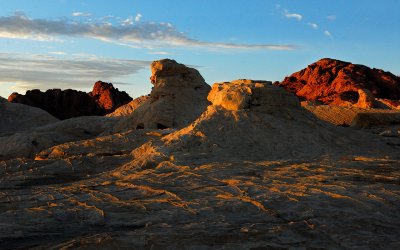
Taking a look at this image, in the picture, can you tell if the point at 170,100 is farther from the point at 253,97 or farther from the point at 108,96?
the point at 108,96

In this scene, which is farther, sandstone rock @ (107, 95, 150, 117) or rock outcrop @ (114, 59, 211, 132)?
sandstone rock @ (107, 95, 150, 117)

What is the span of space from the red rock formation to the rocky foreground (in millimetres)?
25103

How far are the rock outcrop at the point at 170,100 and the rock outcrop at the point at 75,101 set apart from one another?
26.9 meters

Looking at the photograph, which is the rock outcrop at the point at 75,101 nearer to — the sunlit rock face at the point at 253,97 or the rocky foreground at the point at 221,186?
the rocky foreground at the point at 221,186

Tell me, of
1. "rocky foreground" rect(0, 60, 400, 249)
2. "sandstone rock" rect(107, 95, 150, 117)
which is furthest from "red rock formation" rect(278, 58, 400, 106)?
"rocky foreground" rect(0, 60, 400, 249)

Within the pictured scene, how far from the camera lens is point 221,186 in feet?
23.6

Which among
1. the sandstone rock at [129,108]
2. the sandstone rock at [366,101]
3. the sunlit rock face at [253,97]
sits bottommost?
the sandstone rock at [129,108]

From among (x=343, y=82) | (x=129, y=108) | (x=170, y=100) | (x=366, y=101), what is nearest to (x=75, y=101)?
(x=129, y=108)

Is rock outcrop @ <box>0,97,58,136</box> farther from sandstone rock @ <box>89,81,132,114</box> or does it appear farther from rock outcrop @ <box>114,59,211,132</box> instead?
sandstone rock @ <box>89,81,132,114</box>

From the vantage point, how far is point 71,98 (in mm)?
49844

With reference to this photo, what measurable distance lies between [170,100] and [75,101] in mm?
32004

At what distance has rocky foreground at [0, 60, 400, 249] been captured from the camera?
473 centimetres

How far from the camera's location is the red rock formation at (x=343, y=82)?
39.7 m

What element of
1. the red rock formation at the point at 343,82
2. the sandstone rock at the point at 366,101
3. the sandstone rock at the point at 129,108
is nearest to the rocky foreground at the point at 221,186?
the sandstone rock at the point at 366,101
